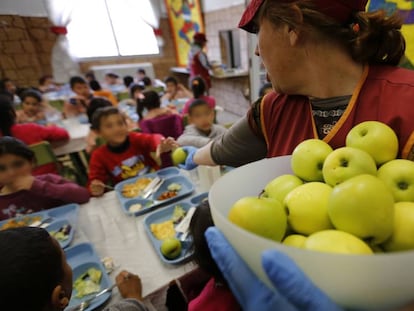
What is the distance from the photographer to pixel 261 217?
1.00 feet

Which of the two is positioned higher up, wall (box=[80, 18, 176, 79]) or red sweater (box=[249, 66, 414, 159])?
wall (box=[80, 18, 176, 79])

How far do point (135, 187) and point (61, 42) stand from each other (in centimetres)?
548

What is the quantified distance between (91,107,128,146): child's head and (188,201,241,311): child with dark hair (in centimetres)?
116

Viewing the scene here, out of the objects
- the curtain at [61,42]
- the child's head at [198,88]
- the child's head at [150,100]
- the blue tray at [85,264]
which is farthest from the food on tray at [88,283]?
the curtain at [61,42]

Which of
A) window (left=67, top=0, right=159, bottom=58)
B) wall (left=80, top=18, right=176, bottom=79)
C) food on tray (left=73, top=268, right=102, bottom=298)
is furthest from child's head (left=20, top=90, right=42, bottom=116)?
wall (left=80, top=18, right=176, bottom=79)

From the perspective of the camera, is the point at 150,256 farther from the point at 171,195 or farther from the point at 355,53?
the point at 355,53

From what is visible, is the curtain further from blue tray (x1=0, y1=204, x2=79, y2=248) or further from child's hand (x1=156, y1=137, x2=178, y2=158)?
blue tray (x1=0, y1=204, x2=79, y2=248)

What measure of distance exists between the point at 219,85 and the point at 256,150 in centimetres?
465

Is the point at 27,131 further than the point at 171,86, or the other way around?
the point at 171,86

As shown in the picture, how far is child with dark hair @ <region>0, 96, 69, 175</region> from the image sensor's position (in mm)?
1739

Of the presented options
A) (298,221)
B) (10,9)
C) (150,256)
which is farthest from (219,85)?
(298,221)

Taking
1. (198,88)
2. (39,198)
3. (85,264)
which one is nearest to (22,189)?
(39,198)

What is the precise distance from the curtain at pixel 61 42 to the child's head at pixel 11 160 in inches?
180

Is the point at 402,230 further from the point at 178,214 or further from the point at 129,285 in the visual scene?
the point at 178,214
